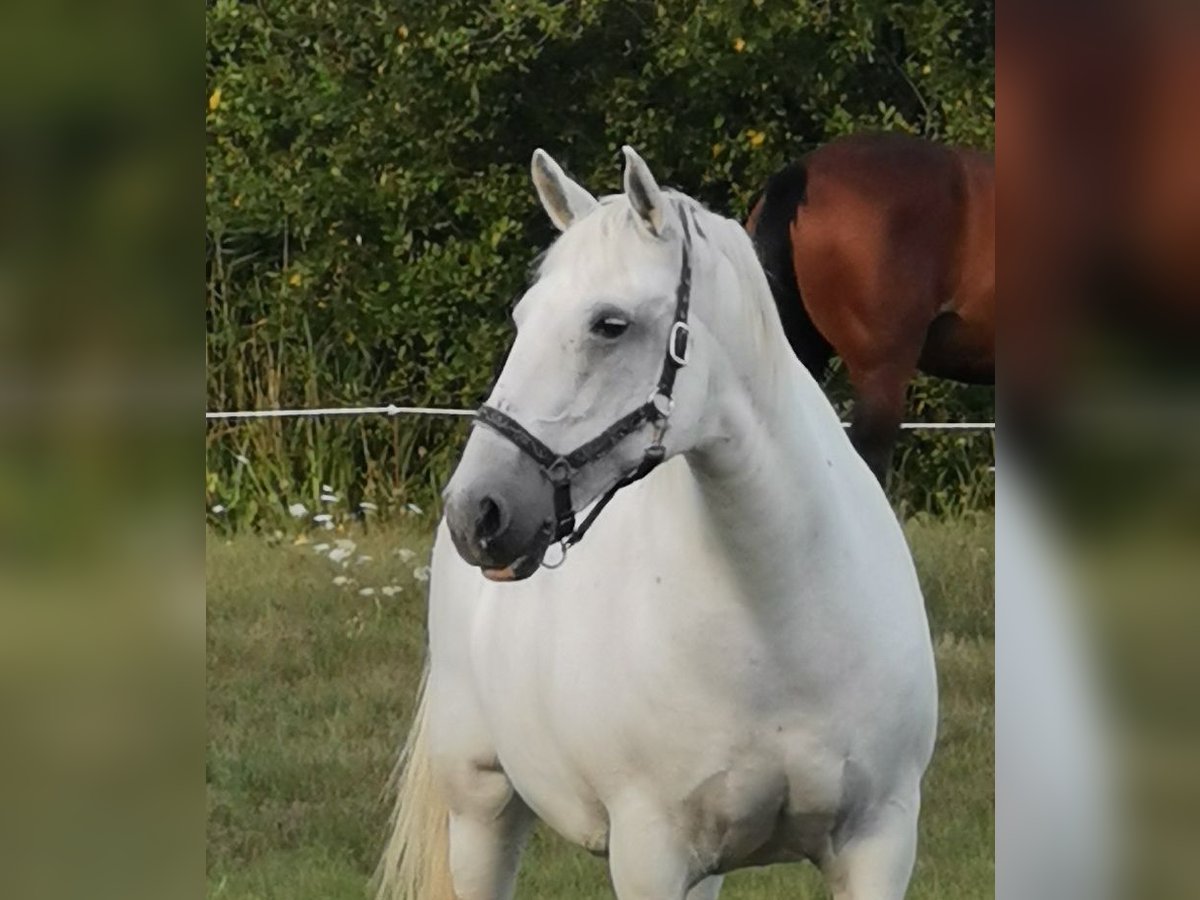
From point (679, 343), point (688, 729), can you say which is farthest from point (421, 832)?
point (679, 343)

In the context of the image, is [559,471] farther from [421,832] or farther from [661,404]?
[421,832]

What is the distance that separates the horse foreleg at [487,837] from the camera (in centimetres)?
220

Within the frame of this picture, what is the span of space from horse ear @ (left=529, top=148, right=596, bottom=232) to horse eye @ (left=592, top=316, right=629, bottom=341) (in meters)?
0.19

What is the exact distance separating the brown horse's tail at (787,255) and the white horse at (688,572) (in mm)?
665

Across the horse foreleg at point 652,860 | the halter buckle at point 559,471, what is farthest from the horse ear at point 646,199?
the horse foreleg at point 652,860

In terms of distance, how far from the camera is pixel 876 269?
258 centimetres

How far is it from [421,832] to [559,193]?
1.03m
